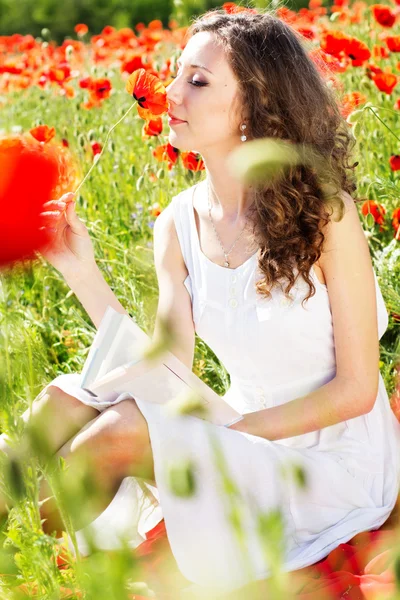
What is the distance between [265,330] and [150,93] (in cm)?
53

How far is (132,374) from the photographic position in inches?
65.0

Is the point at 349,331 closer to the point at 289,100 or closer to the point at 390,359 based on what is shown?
the point at 289,100

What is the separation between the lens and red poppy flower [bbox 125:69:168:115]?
1.88m

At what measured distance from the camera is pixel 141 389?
165cm

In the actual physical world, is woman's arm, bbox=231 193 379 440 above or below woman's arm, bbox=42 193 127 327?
below

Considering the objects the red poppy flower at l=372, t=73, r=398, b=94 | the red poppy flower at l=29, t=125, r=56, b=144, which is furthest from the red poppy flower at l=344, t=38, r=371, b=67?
the red poppy flower at l=29, t=125, r=56, b=144

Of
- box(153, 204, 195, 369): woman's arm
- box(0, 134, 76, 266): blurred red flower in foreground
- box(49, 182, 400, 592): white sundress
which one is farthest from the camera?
box(153, 204, 195, 369): woman's arm

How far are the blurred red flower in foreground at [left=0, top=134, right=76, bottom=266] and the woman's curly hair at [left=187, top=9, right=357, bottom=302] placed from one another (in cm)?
118

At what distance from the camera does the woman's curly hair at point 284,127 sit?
5.82 feet

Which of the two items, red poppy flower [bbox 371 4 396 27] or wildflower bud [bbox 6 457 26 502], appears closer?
wildflower bud [bbox 6 457 26 502]

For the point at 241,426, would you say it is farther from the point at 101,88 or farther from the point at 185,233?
the point at 101,88

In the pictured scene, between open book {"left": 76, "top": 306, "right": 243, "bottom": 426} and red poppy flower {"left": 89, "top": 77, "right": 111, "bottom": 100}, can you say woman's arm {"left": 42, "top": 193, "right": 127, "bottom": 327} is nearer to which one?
open book {"left": 76, "top": 306, "right": 243, "bottom": 426}

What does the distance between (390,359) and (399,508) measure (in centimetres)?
59

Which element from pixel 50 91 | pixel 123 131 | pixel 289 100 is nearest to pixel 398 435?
pixel 289 100
